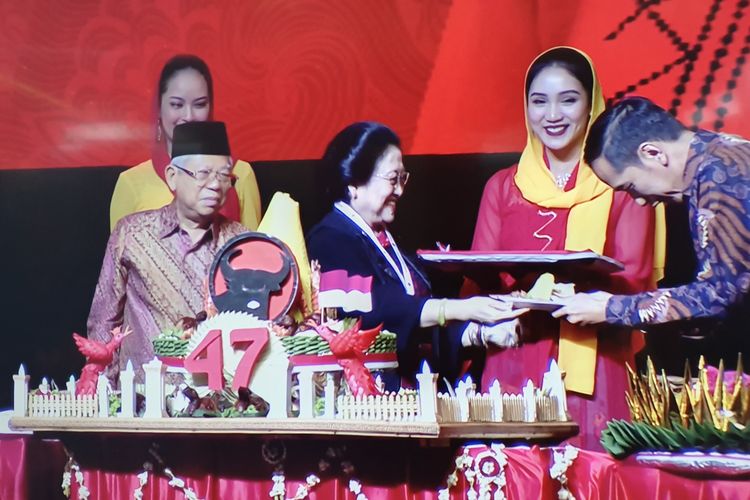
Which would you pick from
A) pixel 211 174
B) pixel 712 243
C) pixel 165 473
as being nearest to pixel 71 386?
pixel 165 473

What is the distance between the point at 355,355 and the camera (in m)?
3.15

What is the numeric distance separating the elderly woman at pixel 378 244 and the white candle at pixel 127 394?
72 cm

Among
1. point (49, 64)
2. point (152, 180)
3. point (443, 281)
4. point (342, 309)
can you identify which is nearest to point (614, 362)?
point (443, 281)

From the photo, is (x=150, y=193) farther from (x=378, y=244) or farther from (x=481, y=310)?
(x=481, y=310)

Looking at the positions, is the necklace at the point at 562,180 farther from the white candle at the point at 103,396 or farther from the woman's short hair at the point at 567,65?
the white candle at the point at 103,396

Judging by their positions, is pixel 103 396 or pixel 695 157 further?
pixel 103 396

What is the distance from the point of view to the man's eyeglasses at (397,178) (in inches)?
135

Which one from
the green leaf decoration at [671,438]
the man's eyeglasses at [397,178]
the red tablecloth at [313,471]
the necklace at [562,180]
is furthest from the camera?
the man's eyeglasses at [397,178]

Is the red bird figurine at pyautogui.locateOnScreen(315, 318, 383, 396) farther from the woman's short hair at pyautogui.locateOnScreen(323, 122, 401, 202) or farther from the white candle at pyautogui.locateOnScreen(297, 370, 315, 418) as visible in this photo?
the woman's short hair at pyautogui.locateOnScreen(323, 122, 401, 202)

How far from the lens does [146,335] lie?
11.9 feet

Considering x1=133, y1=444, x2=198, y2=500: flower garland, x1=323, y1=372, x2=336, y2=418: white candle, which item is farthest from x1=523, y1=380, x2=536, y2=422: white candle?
x1=133, y1=444, x2=198, y2=500: flower garland

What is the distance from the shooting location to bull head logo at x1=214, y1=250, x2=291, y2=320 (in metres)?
3.39

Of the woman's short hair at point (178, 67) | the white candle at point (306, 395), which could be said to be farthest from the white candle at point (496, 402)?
the woman's short hair at point (178, 67)

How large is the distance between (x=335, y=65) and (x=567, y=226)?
1.03 m
